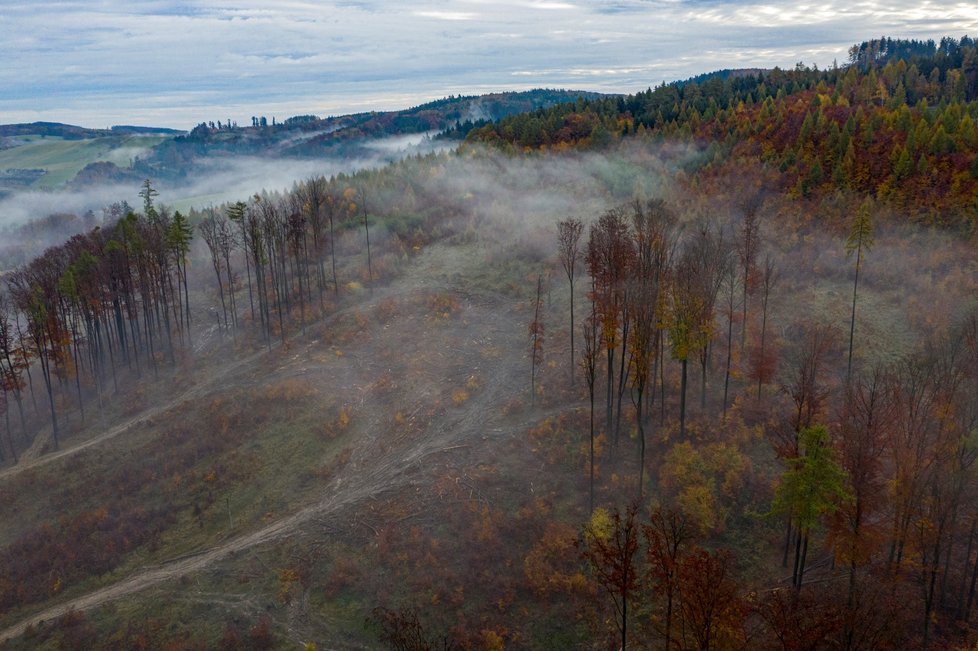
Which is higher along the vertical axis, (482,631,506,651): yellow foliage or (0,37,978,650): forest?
(0,37,978,650): forest

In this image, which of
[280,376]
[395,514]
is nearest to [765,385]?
[395,514]

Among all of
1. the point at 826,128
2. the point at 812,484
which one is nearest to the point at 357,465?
the point at 812,484

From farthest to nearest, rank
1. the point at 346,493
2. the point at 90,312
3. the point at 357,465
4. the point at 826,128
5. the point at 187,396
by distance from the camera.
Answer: the point at 826,128 < the point at 90,312 < the point at 187,396 < the point at 357,465 < the point at 346,493

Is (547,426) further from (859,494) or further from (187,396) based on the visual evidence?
(187,396)

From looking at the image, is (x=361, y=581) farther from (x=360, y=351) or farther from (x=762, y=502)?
(x=360, y=351)

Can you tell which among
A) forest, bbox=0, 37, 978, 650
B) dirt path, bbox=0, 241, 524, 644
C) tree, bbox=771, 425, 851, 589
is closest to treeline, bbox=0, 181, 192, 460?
forest, bbox=0, 37, 978, 650

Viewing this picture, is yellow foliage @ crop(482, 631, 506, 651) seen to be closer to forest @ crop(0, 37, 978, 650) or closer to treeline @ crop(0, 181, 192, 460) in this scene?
forest @ crop(0, 37, 978, 650)

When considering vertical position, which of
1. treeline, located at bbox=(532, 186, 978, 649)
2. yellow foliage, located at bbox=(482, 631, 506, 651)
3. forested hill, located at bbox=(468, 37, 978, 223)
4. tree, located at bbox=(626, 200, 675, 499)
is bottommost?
yellow foliage, located at bbox=(482, 631, 506, 651)
